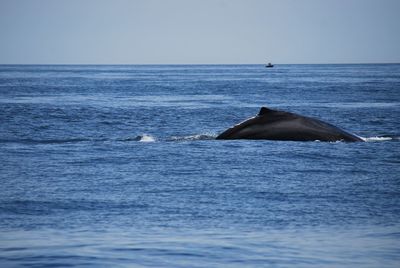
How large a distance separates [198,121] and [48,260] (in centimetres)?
2718

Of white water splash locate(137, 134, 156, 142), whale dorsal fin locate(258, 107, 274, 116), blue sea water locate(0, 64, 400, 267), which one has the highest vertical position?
whale dorsal fin locate(258, 107, 274, 116)

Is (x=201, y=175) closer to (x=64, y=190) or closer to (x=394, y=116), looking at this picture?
(x=64, y=190)

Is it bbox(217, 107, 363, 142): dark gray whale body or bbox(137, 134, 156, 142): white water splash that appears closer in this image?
bbox(217, 107, 363, 142): dark gray whale body

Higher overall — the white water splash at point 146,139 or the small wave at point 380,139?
the small wave at point 380,139

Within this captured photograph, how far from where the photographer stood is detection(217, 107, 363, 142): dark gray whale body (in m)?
24.0

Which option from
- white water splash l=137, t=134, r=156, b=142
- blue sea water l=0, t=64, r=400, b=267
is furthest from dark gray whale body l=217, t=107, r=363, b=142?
white water splash l=137, t=134, r=156, b=142

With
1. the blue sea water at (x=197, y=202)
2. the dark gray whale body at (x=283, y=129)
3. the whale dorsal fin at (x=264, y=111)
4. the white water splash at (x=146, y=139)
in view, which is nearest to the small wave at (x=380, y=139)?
the blue sea water at (x=197, y=202)

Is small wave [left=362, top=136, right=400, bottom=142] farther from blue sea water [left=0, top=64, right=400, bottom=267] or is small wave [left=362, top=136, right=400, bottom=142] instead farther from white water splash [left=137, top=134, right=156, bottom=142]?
white water splash [left=137, top=134, right=156, bottom=142]

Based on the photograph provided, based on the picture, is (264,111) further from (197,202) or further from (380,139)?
(197,202)

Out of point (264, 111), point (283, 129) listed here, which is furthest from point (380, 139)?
point (264, 111)

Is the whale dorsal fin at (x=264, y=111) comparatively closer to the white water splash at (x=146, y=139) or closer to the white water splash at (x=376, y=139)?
the white water splash at (x=376, y=139)

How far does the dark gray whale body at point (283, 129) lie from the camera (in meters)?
24.0

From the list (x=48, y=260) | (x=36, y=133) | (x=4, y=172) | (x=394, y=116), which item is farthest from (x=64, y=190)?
(x=394, y=116)

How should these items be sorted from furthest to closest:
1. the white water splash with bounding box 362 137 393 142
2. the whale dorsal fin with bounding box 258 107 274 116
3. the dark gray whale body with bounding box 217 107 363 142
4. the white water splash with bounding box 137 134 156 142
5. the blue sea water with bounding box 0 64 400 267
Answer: the white water splash with bounding box 137 134 156 142
the white water splash with bounding box 362 137 393 142
the dark gray whale body with bounding box 217 107 363 142
the whale dorsal fin with bounding box 258 107 274 116
the blue sea water with bounding box 0 64 400 267
